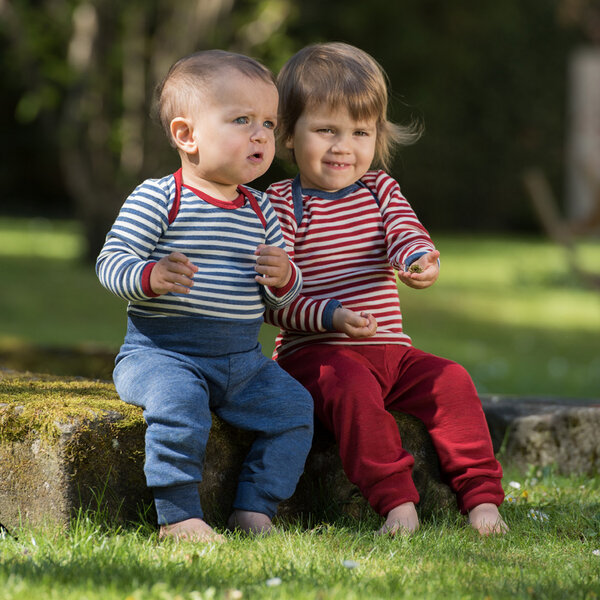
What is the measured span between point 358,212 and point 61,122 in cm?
901

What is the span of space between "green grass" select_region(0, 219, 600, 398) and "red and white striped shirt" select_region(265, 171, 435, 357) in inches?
77.7

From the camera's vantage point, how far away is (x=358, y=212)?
2936 mm

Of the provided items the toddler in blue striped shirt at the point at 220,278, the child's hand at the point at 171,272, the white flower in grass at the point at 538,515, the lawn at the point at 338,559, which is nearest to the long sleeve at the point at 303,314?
the toddler in blue striped shirt at the point at 220,278

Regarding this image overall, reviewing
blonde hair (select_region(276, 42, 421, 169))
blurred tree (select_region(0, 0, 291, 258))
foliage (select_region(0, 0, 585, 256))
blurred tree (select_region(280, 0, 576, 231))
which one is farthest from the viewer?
blurred tree (select_region(280, 0, 576, 231))

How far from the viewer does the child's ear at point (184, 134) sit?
258 cm

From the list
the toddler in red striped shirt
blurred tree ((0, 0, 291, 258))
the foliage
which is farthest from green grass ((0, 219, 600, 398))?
the foliage

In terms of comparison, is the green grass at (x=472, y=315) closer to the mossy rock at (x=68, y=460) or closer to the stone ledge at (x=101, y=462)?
the stone ledge at (x=101, y=462)

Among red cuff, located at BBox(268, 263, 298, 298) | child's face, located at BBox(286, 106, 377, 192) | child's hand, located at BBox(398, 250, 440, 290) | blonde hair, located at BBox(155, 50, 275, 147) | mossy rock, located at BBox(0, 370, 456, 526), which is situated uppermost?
blonde hair, located at BBox(155, 50, 275, 147)

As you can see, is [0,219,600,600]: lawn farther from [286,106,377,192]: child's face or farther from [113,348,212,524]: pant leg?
[286,106,377,192]: child's face

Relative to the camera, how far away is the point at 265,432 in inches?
99.5

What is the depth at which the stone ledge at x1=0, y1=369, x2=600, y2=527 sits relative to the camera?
7.71 ft

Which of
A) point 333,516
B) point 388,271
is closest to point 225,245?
point 388,271

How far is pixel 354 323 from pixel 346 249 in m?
0.31

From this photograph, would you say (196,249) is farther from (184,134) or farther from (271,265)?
(184,134)
